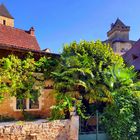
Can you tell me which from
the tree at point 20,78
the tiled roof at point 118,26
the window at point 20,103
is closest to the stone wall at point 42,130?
the tree at point 20,78

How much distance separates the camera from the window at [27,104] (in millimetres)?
14245

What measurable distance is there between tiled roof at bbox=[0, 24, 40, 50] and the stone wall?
11.3m

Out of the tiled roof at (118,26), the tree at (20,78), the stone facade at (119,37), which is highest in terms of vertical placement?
the tiled roof at (118,26)

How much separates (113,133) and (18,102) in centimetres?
519

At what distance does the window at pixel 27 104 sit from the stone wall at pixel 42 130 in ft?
9.65

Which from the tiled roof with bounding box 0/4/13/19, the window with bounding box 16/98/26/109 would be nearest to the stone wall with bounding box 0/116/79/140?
the window with bounding box 16/98/26/109

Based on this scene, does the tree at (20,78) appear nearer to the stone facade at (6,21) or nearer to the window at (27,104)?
the window at (27,104)

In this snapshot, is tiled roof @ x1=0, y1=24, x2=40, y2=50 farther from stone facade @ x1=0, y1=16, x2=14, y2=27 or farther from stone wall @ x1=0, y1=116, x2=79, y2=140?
stone facade @ x1=0, y1=16, x2=14, y2=27

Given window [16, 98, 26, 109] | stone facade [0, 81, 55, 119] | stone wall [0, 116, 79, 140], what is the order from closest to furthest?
stone wall [0, 116, 79, 140] < stone facade [0, 81, 55, 119] < window [16, 98, 26, 109]

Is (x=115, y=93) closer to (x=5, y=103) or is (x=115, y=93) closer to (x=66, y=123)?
(x=66, y=123)

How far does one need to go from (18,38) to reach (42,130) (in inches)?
534

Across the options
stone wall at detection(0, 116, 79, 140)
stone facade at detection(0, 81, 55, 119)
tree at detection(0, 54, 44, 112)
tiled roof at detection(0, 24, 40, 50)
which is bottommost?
Result: stone wall at detection(0, 116, 79, 140)

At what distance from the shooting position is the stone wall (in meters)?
10.4

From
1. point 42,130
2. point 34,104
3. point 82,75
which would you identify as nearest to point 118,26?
point 34,104
